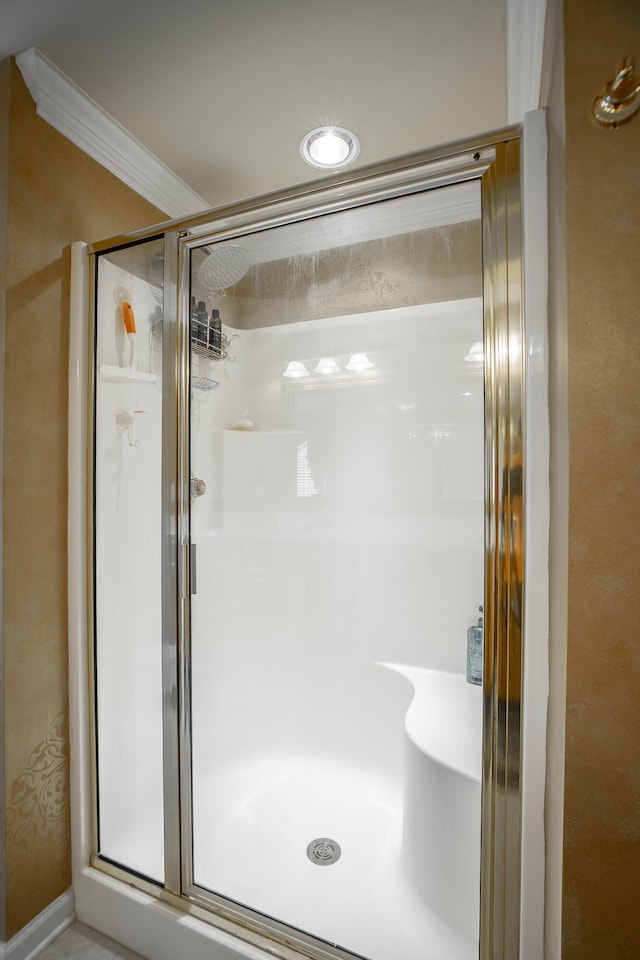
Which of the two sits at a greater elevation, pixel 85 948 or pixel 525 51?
pixel 525 51

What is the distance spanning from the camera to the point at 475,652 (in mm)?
1146

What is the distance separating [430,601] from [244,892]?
0.93m

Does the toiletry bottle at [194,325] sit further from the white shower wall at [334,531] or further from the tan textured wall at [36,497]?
the tan textured wall at [36,497]

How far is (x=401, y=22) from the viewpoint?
119cm

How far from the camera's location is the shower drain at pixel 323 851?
1303mm

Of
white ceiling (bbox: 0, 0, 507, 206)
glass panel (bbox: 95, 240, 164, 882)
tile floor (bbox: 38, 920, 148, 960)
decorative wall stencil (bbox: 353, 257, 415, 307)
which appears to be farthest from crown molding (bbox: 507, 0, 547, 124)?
tile floor (bbox: 38, 920, 148, 960)

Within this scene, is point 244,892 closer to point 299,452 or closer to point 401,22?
point 299,452

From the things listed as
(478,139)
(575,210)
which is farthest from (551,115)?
(575,210)

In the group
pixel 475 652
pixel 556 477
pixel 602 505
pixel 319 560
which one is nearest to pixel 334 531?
pixel 319 560

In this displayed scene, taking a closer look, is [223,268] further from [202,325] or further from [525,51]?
[525,51]

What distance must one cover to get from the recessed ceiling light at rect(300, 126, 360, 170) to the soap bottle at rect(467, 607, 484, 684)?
4.97 ft

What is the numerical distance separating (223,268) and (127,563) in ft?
3.00

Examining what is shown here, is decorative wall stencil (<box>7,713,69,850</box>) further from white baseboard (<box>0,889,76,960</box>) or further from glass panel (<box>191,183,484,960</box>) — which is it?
glass panel (<box>191,183,484,960</box>)

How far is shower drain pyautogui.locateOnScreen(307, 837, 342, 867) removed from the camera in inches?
51.3
